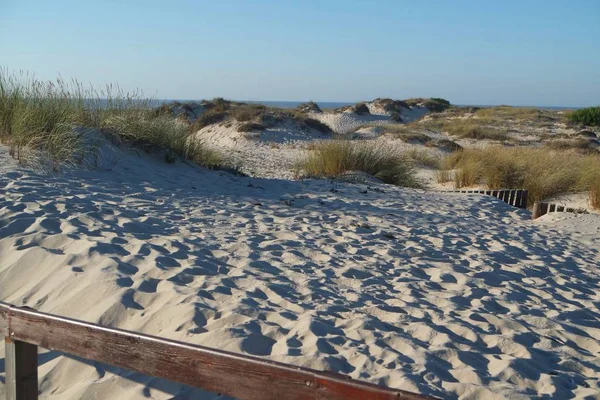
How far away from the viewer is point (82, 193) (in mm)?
7012

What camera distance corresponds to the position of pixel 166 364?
7.61 ft

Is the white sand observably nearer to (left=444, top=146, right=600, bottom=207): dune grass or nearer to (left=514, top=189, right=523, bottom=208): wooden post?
(left=514, top=189, right=523, bottom=208): wooden post

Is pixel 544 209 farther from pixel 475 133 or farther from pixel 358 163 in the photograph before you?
pixel 475 133

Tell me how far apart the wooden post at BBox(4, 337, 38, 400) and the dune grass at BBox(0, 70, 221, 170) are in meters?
5.56

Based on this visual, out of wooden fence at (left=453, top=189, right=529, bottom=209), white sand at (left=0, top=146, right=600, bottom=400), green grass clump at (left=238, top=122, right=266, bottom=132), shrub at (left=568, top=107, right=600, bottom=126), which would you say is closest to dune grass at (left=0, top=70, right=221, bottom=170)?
white sand at (left=0, top=146, right=600, bottom=400)

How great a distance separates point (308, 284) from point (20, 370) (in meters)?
2.45

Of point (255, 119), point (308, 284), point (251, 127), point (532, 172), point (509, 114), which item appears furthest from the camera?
point (509, 114)

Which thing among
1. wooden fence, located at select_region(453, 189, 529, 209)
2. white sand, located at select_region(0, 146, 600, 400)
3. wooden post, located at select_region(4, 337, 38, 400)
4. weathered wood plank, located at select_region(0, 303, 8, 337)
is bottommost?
wooden fence, located at select_region(453, 189, 529, 209)

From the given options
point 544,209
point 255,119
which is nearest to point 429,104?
point 255,119

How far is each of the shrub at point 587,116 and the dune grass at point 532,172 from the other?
73.3ft

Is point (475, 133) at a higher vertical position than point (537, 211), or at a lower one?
higher

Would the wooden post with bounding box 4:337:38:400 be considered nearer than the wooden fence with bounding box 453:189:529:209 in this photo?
Yes

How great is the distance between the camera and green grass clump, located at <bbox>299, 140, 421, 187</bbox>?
11750 mm

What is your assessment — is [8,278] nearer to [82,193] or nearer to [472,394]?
[82,193]
